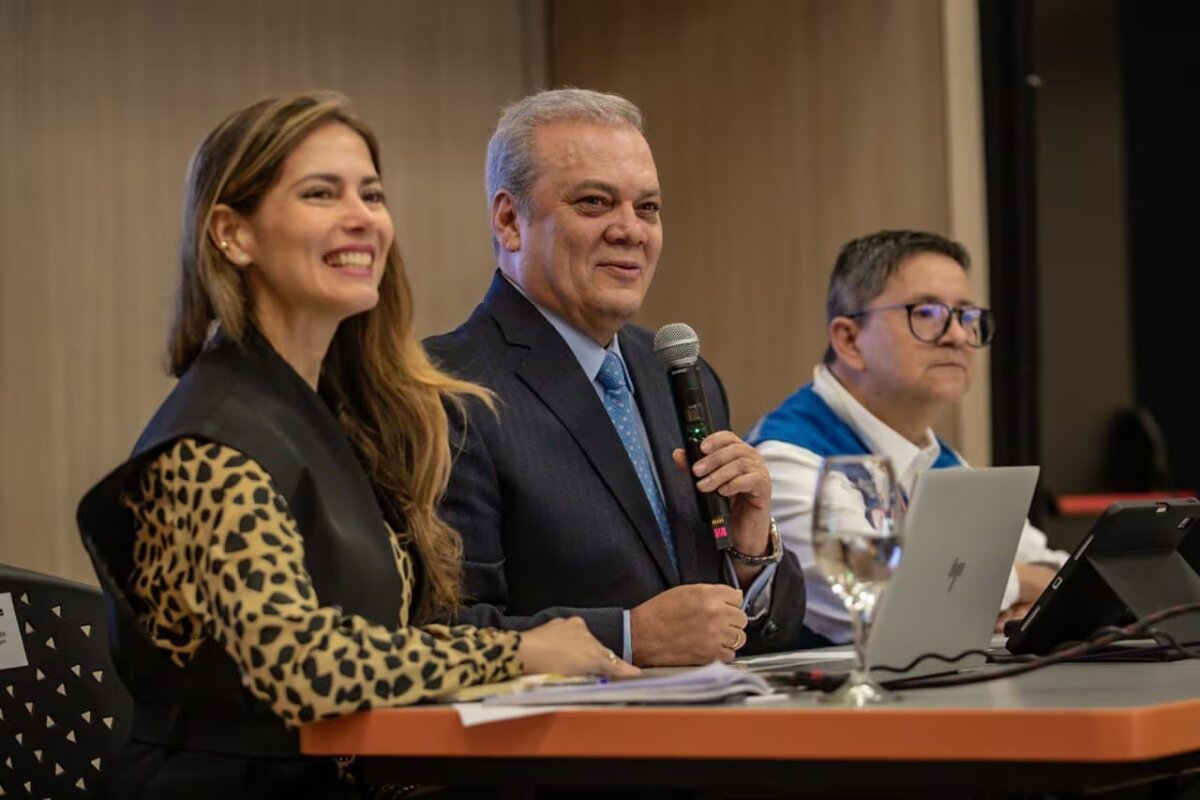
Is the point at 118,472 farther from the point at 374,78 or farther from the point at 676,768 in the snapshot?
the point at 374,78

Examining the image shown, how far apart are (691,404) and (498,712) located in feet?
2.61

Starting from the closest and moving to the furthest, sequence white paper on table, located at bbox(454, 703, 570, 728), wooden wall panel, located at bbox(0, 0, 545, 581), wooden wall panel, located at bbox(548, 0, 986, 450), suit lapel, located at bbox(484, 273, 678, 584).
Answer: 1. white paper on table, located at bbox(454, 703, 570, 728)
2. suit lapel, located at bbox(484, 273, 678, 584)
3. wooden wall panel, located at bbox(0, 0, 545, 581)
4. wooden wall panel, located at bbox(548, 0, 986, 450)

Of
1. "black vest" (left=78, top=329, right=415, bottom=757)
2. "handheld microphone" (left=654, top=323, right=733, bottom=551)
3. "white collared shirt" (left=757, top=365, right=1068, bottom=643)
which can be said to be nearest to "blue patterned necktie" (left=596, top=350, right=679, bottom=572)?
"handheld microphone" (left=654, top=323, right=733, bottom=551)

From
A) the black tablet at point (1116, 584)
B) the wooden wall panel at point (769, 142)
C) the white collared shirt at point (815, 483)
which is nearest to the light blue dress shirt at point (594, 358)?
the white collared shirt at point (815, 483)

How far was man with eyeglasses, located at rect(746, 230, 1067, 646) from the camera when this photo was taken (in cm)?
339

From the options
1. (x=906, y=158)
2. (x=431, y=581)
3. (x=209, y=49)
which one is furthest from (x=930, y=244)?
(x=209, y=49)

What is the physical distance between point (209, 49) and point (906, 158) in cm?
188

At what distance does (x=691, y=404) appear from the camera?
230cm

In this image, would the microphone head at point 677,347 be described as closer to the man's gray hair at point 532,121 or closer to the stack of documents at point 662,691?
the man's gray hair at point 532,121

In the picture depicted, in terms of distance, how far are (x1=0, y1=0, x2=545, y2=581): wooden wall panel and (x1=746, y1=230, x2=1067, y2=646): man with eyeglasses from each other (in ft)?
5.69

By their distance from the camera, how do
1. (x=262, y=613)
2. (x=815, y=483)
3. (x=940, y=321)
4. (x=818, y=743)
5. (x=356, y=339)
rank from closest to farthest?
(x=818, y=743)
(x=262, y=613)
(x=356, y=339)
(x=815, y=483)
(x=940, y=321)

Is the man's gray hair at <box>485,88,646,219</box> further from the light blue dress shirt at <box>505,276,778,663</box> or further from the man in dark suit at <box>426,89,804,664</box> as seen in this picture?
the light blue dress shirt at <box>505,276,778,663</box>

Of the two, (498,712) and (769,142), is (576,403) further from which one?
(769,142)

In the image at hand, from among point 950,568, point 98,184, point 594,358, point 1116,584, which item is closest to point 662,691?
point 950,568
